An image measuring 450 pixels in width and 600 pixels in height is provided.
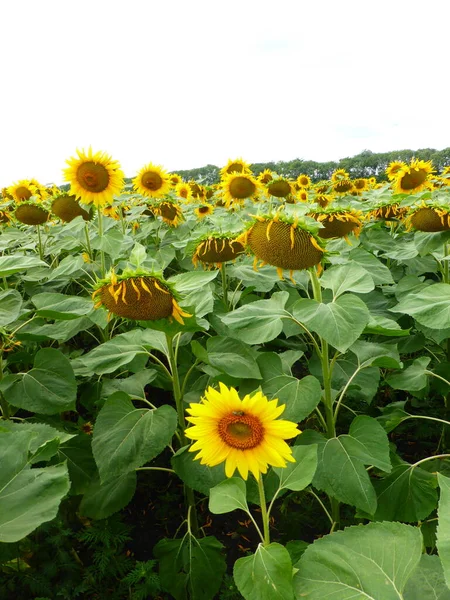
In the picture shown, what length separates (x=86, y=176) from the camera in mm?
2867

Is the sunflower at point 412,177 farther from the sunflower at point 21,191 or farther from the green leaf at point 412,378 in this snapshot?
the sunflower at point 21,191

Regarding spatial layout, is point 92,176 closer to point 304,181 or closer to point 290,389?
point 290,389

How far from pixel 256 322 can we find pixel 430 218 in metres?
1.21

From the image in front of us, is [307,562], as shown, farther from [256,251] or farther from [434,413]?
[434,413]

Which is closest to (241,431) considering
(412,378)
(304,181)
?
(412,378)

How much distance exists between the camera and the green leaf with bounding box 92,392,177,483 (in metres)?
1.55

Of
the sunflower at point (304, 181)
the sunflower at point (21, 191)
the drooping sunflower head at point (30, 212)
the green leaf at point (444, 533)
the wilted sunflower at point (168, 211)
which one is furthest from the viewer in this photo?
the sunflower at point (304, 181)

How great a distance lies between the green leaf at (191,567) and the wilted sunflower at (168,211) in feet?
8.42

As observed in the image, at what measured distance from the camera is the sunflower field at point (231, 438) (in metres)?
1.00

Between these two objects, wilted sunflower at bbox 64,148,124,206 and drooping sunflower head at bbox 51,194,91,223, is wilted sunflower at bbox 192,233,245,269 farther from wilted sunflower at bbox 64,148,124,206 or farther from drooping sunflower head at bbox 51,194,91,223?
drooping sunflower head at bbox 51,194,91,223

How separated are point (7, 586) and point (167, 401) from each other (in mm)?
1338

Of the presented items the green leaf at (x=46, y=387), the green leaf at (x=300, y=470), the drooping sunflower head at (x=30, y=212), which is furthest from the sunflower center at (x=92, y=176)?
the green leaf at (x=300, y=470)

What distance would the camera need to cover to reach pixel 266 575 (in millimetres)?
1021

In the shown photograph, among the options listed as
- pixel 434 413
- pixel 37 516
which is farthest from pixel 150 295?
pixel 434 413
